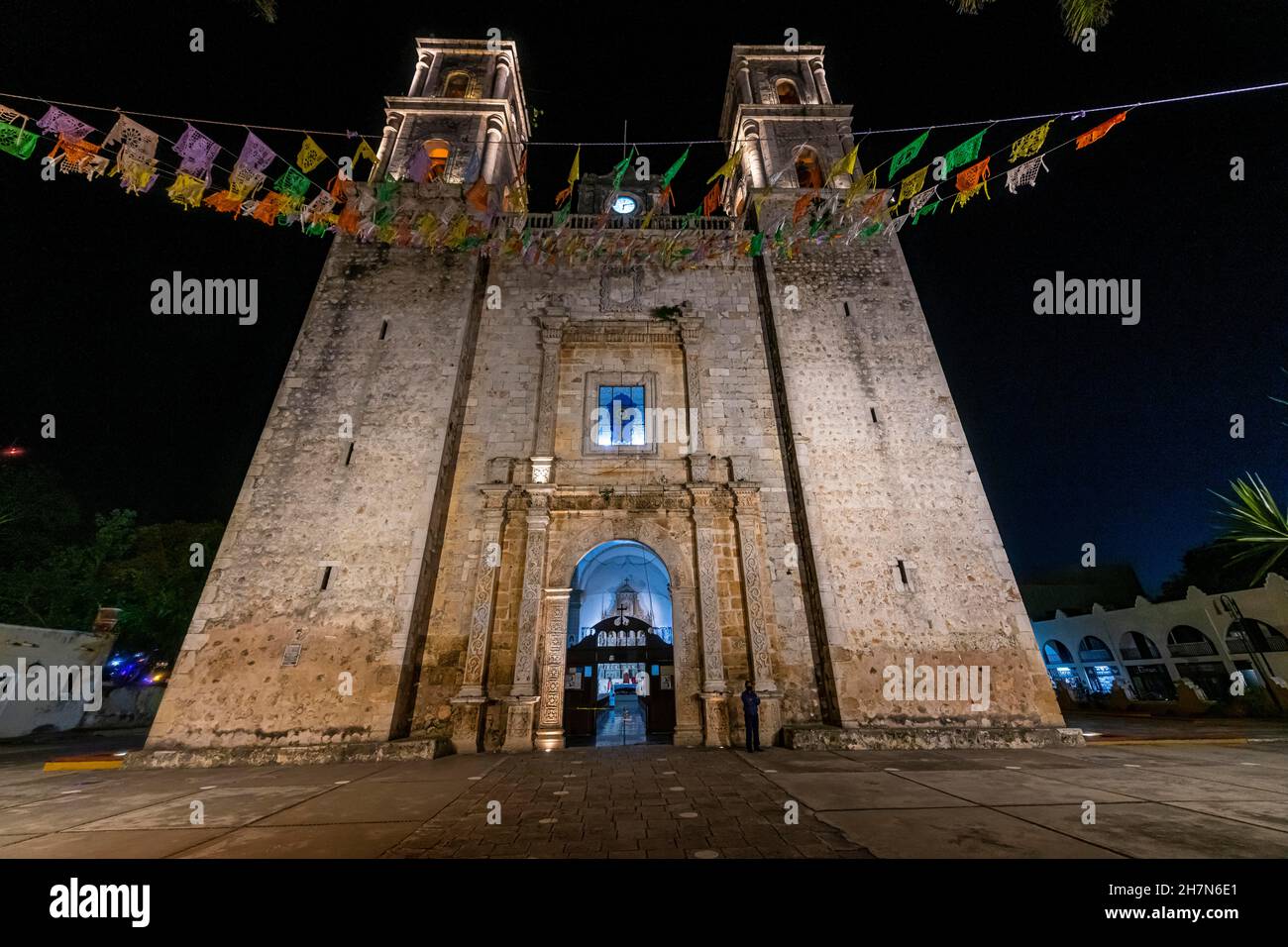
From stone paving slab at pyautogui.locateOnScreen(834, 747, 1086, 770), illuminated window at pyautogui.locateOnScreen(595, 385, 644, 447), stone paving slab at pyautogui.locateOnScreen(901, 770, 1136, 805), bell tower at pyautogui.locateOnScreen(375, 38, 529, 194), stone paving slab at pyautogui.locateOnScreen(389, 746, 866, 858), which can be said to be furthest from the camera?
bell tower at pyautogui.locateOnScreen(375, 38, 529, 194)

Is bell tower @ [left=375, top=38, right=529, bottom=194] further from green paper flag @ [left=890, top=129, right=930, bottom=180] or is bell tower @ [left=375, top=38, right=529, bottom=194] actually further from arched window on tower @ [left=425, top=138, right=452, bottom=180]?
green paper flag @ [left=890, top=129, right=930, bottom=180]

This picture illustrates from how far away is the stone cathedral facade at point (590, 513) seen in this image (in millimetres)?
9742

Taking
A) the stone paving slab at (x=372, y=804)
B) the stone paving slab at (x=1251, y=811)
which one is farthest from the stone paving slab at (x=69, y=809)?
the stone paving slab at (x=1251, y=811)

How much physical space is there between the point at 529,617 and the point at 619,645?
5.59 m

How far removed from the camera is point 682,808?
196 inches

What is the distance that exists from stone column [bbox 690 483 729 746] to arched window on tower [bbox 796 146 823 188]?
11961 millimetres

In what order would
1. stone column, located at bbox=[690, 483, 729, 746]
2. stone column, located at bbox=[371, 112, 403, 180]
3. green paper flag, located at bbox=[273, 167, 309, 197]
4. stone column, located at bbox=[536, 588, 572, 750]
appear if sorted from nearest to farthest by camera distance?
stone column, located at bbox=[536, 588, 572, 750], stone column, located at bbox=[690, 483, 729, 746], green paper flag, located at bbox=[273, 167, 309, 197], stone column, located at bbox=[371, 112, 403, 180]

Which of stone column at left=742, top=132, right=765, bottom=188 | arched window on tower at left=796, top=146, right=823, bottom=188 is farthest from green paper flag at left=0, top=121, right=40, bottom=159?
arched window on tower at left=796, top=146, right=823, bottom=188

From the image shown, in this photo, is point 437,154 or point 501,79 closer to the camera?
point 437,154

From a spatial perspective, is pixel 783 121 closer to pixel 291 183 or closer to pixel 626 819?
pixel 291 183

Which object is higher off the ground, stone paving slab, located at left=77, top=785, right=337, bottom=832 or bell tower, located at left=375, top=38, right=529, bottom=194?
bell tower, located at left=375, top=38, right=529, bottom=194

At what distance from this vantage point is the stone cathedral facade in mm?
9742

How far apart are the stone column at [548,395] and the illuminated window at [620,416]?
1126 millimetres

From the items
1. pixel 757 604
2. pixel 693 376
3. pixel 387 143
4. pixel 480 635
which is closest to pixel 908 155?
pixel 693 376
